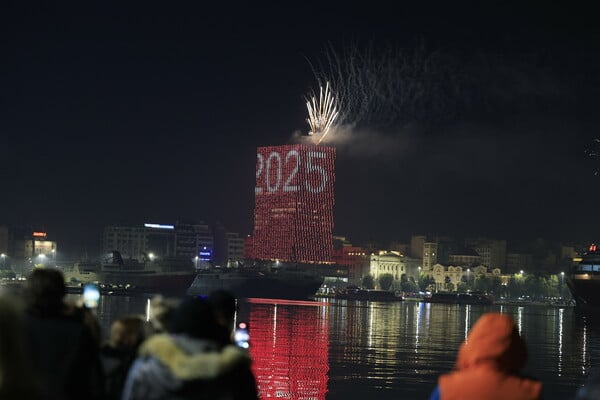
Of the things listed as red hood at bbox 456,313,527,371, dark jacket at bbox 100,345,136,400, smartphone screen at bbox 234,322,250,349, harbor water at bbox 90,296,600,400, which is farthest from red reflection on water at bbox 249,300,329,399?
red hood at bbox 456,313,527,371

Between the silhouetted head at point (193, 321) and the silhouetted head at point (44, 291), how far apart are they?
1227mm

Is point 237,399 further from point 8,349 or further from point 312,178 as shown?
point 312,178

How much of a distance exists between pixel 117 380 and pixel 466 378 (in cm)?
381

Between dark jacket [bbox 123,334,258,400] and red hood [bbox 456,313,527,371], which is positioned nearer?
red hood [bbox 456,313,527,371]

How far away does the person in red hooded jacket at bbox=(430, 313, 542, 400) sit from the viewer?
630cm

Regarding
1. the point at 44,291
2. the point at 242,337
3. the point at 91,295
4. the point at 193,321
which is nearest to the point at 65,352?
the point at 44,291

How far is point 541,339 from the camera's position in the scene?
224ft

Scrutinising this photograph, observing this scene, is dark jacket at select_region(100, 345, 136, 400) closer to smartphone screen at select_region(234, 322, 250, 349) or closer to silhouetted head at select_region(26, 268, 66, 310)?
silhouetted head at select_region(26, 268, 66, 310)

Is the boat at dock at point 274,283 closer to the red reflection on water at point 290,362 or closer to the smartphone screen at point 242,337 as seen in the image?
the red reflection on water at point 290,362

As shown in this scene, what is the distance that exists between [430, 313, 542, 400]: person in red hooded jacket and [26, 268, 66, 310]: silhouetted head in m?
2.82

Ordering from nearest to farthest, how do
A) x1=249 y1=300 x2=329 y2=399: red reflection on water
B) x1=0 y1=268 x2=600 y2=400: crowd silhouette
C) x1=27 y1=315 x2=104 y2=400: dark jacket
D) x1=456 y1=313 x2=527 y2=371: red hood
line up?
1. x1=456 y1=313 x2=527 y2=371: red hood
2. x1=0 y1=268 x2=600 y2=400: crowd silhouette
3. x1=27 y1=315 x2=104 y2=400: dark jacket
4. x1=249 y1=300 x2=329 y2=399: red reflection on water

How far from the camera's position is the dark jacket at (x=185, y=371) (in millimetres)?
6516

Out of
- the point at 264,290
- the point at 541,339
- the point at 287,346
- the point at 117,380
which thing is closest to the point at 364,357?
the point at 287,346

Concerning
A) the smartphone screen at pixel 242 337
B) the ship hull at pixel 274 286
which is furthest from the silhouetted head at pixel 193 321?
the ship hull at pixel 274 286
